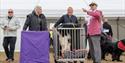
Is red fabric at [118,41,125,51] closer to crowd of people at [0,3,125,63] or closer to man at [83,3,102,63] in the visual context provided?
crowd of people at [0,3,125,63]

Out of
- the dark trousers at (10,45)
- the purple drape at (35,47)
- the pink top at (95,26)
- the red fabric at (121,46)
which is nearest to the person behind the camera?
the purple drape at (35,47)

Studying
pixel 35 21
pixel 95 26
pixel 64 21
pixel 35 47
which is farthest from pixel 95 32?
pixel 35 21

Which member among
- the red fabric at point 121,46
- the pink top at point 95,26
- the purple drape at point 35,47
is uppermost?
the pink top at point 95,26

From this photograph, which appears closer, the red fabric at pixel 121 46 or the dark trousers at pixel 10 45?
the dark trousers at pixel 10 45

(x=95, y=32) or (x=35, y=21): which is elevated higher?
(x=35, y=21)

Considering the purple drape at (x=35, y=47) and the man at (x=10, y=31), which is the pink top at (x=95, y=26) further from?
the man at (x=10, y=31)

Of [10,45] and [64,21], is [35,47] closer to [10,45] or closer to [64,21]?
[64,21]

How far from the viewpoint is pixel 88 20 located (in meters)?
10.7

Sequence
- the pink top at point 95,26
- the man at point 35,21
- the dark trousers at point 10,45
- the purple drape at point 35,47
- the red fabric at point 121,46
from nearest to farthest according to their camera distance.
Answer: the purple drape at point 35,47 < the pink top at point 95,26 < the man at point 35,21 < the dark trousers at point 10,45 < the red fabric at point 121,46

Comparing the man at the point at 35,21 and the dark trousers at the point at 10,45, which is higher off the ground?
the man at the point at 35,21

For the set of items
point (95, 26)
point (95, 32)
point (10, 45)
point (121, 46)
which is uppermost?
point (95, 26)

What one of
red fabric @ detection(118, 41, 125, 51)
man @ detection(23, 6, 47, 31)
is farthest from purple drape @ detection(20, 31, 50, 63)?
red fabric @ detection(118, 41, 125, 51)

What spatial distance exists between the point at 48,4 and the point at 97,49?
6.49 metres

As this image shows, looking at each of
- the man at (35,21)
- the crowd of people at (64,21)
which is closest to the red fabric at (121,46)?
the crowd of people at (64,21)
